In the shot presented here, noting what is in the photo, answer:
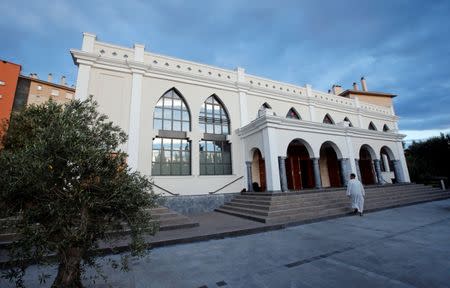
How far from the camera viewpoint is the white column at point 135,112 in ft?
33.1

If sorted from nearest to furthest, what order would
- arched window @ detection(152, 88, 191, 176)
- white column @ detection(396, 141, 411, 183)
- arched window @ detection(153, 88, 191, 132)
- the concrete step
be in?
the concrete step < arched window @ detection(152, 88, 191, 176) < arched window @ detection(153, 88, 191, 132) < white column @ detection(396, 141, 411, 183)

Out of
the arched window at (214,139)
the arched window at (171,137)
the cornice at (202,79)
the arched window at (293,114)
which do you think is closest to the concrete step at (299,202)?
the arched window at (214,139)

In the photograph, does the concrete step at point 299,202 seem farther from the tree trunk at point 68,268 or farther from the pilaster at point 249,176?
the tree trunk at point 68,268

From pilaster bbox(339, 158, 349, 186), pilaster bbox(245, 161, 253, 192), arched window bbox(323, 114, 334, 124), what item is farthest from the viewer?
arched window bbox(323, 114, 334, 124)

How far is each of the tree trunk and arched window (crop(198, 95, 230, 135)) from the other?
33.2ft

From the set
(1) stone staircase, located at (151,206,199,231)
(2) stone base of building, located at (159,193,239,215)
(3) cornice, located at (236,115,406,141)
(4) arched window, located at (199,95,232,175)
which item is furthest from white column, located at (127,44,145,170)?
(3) cornice, located at (236,115,406,141)

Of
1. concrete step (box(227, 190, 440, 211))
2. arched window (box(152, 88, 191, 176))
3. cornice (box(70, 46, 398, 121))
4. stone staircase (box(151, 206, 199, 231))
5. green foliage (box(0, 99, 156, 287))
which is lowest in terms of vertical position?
stone staircase (box(151, 206, 199, 231))

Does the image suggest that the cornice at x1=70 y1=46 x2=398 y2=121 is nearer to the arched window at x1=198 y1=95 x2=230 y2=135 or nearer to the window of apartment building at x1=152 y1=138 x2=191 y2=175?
the arched window at x1=198 y1=95 x2=230 y2=135

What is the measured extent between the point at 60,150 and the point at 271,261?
12.8 feet

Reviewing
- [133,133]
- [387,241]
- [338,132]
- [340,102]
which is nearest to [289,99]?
[338,132]

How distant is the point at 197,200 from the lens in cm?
1067

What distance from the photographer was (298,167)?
49.1 feet

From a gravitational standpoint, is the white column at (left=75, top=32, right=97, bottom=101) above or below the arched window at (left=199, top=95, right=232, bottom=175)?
above

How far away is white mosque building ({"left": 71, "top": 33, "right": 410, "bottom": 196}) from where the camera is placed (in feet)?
34.2
